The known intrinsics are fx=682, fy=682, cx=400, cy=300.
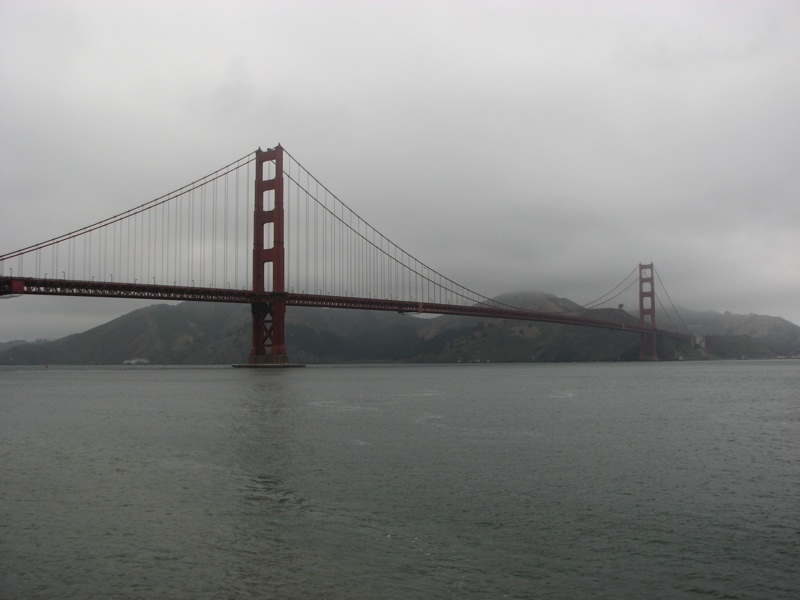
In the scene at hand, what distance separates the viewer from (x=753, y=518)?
11.7 metres

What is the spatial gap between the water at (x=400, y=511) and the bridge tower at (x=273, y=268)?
5060 cm

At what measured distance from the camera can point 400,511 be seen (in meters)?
12.1

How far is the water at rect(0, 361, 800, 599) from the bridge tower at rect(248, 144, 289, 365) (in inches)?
1992

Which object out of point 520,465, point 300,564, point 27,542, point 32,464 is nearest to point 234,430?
point 32,464

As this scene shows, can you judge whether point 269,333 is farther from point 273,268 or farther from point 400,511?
point 400,511

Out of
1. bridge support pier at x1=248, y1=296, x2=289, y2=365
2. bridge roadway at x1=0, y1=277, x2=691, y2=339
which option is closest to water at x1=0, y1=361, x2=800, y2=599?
bridge roadway at x1=0, y1=277, x2=691, y2=339

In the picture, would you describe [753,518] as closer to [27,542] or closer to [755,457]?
[755,457]

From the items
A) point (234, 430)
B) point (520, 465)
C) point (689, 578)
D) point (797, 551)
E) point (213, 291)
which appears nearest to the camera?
point (689, 578)

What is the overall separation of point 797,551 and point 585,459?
25.3 ft

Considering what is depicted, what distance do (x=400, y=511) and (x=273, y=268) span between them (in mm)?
67150

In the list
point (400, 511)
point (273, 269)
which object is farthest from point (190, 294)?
point (400, 511)

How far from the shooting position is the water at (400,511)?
8.77 metres

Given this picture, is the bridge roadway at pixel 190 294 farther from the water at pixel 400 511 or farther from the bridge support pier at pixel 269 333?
the water at pixel 400 511

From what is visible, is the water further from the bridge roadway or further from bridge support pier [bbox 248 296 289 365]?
bridge support pier [bbox 248 296 289 365]
